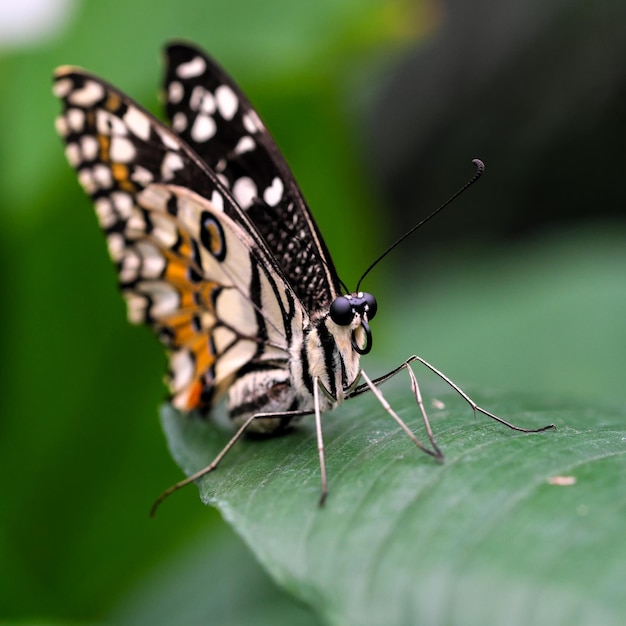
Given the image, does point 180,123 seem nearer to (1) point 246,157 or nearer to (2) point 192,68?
(2) point 192,68

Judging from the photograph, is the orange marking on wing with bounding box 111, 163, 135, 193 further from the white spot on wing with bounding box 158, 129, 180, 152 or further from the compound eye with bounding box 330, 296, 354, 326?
the compound eye with bounding box 330, 296, 354, 326

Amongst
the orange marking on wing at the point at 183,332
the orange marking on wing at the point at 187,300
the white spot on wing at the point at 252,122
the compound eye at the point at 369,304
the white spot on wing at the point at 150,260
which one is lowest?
the compound eye at the point at 369,304

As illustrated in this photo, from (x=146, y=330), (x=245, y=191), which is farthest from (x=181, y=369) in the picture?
(x=146, y=330)

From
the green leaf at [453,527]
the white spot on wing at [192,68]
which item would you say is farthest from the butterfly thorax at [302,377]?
→ the white spot on wing at [192,68]

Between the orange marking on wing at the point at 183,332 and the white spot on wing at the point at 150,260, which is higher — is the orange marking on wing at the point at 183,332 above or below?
below

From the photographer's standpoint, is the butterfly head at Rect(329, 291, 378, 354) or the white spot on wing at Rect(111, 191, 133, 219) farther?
the white spot on wing at Rect(111, 191, 133, 219)

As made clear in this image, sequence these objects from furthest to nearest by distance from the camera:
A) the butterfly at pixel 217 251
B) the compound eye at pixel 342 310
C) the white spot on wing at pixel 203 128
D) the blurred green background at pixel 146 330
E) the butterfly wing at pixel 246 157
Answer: the blurred green background at pixel 146 330 < the white spot on wing at pixel 203 128 < the butterfly wing at pixel 246 157 < the butterfly at pixel 217 251 < the compound eye at pixel 342 310

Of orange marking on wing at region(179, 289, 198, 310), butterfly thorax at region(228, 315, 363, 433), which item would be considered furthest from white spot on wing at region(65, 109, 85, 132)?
butterfly thorax at region(228, 315, 363, 433)

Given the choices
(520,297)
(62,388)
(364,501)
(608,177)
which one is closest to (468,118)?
(608,177)

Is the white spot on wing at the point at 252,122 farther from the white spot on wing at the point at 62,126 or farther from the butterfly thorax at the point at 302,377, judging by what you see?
the butterfly thorax at the point at 302,377
